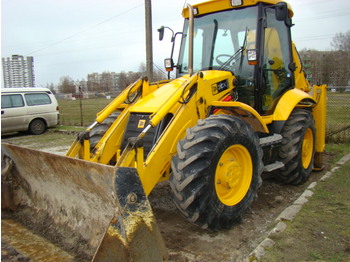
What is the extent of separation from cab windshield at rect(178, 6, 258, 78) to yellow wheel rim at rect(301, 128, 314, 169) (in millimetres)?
1909

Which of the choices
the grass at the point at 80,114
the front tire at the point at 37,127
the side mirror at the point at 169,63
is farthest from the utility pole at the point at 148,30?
the front tire at the point at 37,127

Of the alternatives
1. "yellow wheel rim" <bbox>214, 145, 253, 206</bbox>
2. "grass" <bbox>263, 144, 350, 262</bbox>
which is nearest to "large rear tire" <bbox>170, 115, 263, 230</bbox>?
"yellow wheel rim" <bbox>214, 145, 253, 206</bbox>

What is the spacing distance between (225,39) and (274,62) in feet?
3.22

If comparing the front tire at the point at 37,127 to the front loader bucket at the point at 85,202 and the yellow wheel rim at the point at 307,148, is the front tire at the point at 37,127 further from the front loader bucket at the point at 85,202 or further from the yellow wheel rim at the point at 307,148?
the yellow wheel rim at the point at 307,148

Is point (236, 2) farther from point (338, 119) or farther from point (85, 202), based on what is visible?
point (338, 119)

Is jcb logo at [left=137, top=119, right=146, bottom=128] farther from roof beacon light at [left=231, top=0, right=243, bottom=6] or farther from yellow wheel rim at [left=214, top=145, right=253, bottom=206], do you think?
roof beacon light at [left=231, top=0, right=243, bottom=6]

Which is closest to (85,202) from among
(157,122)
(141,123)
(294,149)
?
(157,122)

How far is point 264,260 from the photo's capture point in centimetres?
307

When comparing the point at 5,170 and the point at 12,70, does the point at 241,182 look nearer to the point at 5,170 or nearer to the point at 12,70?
the point at 5,170

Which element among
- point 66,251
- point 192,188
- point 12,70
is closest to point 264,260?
point 192,188

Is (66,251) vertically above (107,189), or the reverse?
(107,189)

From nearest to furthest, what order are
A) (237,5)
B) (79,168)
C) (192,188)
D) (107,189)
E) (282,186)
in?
(107,189) < (79,168) < (192,188) < (237,5) < (282,186)

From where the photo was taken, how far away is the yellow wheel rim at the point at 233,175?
3856mm

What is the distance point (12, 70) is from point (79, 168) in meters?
30.4
